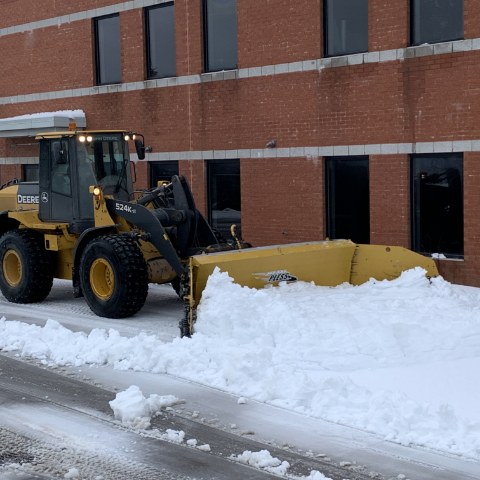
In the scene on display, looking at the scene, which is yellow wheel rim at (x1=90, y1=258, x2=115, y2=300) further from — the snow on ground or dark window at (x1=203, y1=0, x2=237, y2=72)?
dark window at (x1=203, y1=0, x2=237, y2=72)

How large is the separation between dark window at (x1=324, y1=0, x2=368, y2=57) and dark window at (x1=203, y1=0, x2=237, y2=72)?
7.79 feet

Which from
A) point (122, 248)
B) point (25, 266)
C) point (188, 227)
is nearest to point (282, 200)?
point (188, 227)

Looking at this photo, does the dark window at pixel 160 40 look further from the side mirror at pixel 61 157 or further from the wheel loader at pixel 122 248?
the side mirror at pixel 61 157

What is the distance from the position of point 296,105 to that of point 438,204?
3488mm

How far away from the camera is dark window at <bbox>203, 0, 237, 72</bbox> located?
57.6 feet

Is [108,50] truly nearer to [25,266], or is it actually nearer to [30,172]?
[30,172]

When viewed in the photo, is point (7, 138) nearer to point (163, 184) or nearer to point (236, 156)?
point (236, 156)

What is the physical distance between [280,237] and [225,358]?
8235mm

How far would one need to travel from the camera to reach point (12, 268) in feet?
45.6

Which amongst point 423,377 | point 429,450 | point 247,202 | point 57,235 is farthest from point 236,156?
point 429,450

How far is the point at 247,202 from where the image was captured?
17.5 metres

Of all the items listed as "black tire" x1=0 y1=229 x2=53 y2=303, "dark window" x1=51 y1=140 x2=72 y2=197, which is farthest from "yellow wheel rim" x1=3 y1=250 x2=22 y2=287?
"dark window" x1=51 y1=140 x2=72 y2=197

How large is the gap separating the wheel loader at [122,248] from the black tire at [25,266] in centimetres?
2

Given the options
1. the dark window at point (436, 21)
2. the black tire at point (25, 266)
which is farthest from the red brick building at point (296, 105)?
the black tire at point (25, 266)
